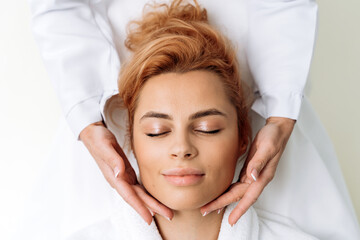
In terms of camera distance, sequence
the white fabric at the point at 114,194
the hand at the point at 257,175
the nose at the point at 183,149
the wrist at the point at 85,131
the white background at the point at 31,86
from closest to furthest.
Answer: the nose at the point at 183,149, the hand at the point at 257,175, the wrist at the point at 85,131, the white fabric at the point at 114,194, the white background at the point at 31,86

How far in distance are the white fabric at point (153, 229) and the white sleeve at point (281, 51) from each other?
0.34 meters

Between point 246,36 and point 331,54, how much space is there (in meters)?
0.63

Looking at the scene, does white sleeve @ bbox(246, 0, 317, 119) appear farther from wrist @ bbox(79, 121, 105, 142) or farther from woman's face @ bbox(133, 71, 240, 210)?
wrist @ bbox(79, 121, 105, 142)

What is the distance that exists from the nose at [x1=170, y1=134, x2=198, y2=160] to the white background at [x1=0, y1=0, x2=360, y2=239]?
0.87m

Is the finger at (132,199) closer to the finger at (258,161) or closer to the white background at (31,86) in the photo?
the finger at (258,161)

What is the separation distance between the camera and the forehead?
1.30 metres

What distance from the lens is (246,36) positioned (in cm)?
165

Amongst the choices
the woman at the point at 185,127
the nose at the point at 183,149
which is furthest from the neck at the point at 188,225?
the nose at the point at 183,149

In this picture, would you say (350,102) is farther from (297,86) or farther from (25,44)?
(25,44)

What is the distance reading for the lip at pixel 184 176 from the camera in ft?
4.11

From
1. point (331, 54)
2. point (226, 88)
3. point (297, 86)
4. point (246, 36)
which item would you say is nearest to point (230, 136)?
point (226, 88)

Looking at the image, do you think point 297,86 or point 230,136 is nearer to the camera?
point 230,136

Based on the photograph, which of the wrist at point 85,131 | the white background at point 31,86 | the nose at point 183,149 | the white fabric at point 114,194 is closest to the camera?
the nose at point 183,149

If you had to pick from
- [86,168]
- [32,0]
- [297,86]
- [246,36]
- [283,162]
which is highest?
[32,0]
